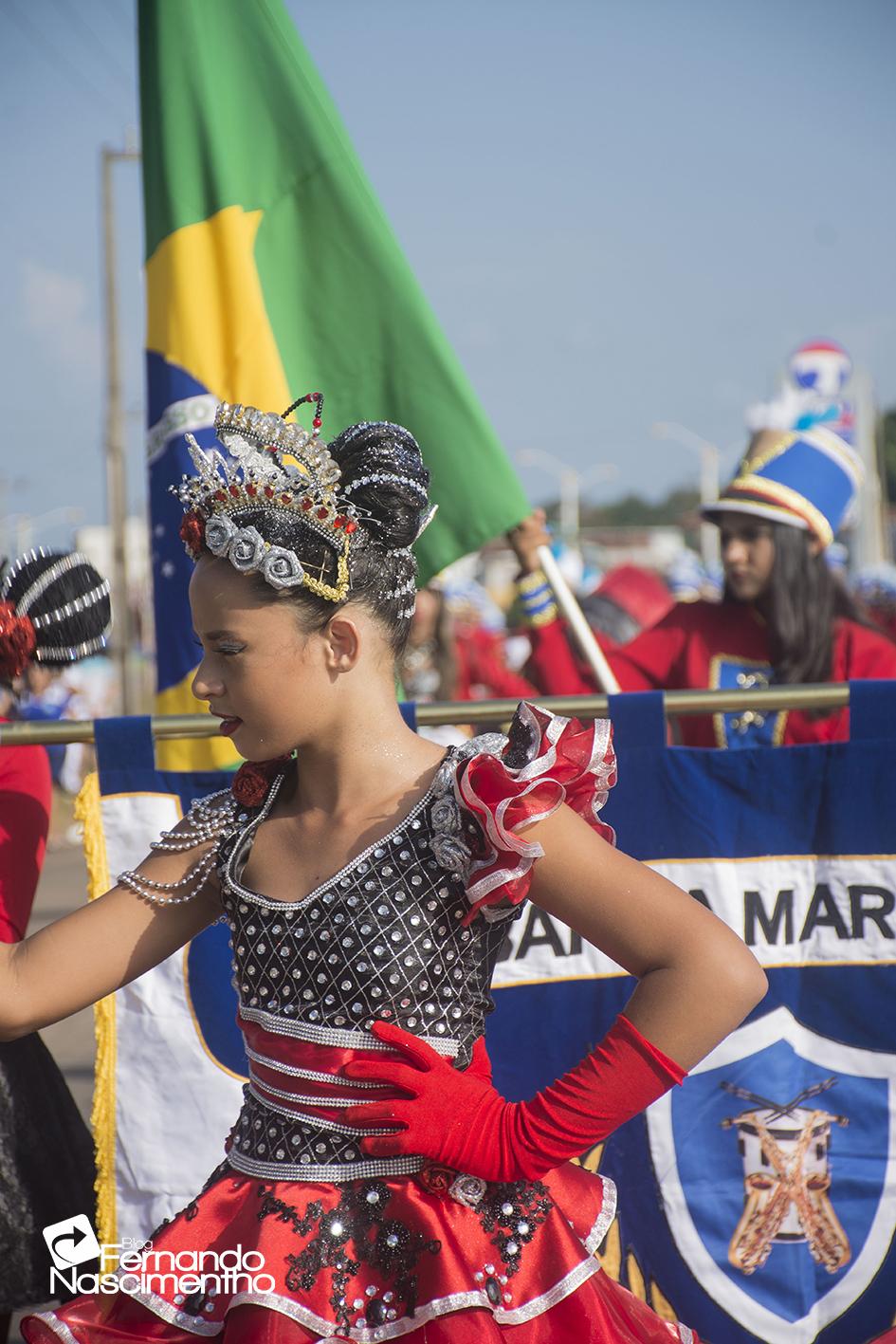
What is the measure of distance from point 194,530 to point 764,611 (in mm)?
3268

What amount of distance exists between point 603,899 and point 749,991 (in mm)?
225

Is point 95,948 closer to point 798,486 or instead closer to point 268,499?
point 268,499

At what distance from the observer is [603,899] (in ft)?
6.30

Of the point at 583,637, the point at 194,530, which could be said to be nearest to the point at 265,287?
the point at 583,637

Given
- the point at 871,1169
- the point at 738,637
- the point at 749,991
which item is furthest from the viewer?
the point at 738,637

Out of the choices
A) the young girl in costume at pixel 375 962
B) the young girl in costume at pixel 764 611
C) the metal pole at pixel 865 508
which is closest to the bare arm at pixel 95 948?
the young girl in costume at pixel 375 962

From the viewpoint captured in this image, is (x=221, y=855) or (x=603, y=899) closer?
(x=603, y=899)

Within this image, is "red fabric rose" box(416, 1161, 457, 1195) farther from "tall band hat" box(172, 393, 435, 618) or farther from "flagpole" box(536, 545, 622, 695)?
"flagpole" box(536, 545, 622, 695)

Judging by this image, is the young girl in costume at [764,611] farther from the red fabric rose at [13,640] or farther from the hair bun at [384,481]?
the hair bun at [384,481]

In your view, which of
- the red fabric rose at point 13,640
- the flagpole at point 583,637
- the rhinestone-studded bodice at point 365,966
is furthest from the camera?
the flagpole at point 583,637

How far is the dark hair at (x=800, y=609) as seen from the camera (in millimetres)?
4809

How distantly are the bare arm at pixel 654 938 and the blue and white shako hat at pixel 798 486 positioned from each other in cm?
337

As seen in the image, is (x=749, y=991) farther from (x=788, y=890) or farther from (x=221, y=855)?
(x=788, y=890)

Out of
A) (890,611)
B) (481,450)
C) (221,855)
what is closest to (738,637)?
(481,450)
